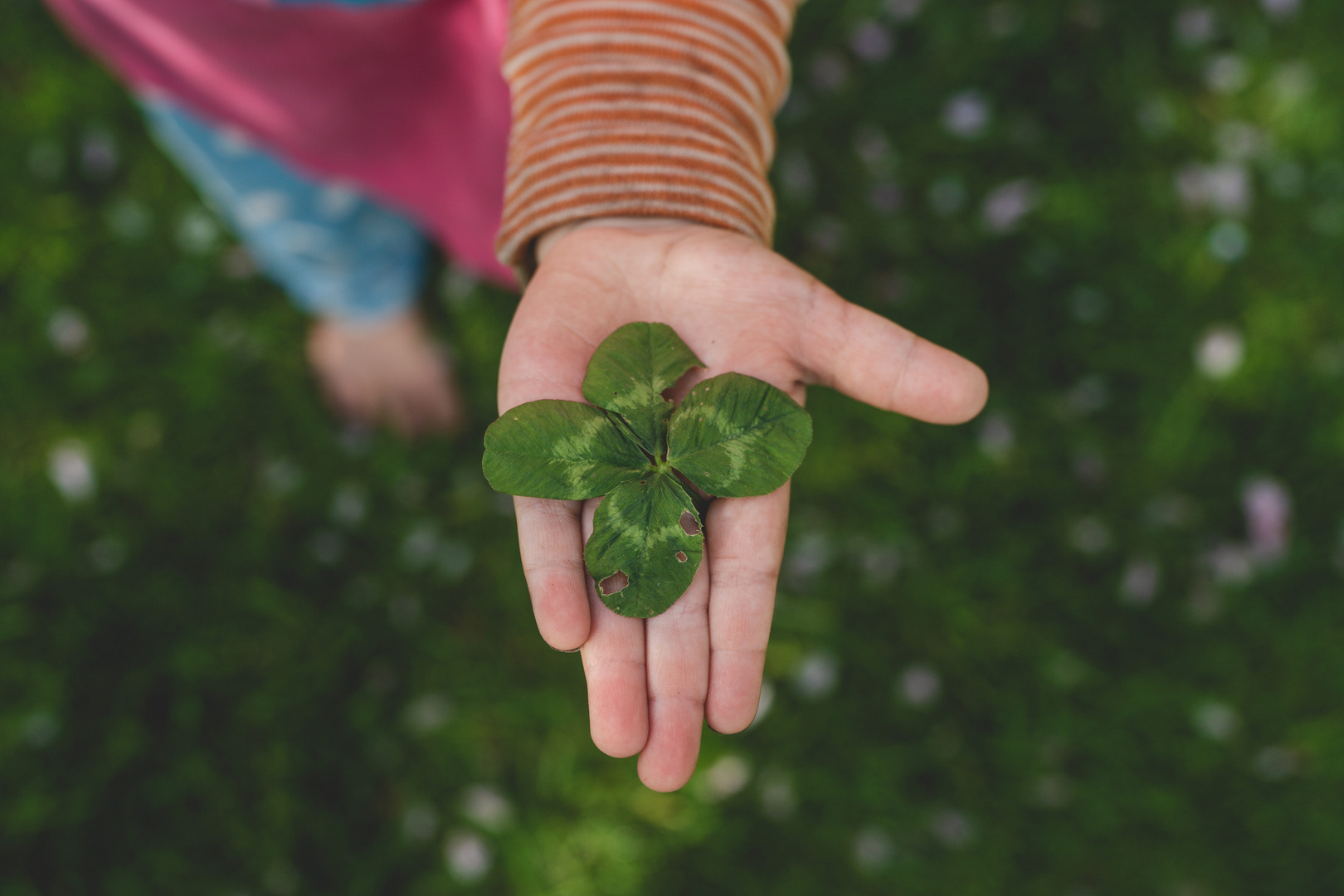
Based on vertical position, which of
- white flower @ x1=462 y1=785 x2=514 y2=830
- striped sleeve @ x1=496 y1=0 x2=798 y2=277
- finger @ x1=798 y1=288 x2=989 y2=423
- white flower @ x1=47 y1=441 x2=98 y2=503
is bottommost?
white flower @ x1=462 y1=785 x2=514 y2=830

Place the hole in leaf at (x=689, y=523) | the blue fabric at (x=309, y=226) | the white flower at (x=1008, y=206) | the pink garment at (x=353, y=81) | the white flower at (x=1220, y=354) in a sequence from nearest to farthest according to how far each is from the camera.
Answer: the hole in leaf at (x=689, y=523)
the pink garment at (x=353, y=81)
the blue fabric at (x=309, y=226)
the white flower at (x=1220, y=354)
the white flower at (x=1008, y=206)

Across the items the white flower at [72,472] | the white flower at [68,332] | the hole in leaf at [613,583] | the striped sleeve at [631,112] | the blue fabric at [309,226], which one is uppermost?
the striped sleeve at [631,112]

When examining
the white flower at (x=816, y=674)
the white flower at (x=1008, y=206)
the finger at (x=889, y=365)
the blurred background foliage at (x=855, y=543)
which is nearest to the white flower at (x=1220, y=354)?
the blurred background foliage at (x=855, y=543)

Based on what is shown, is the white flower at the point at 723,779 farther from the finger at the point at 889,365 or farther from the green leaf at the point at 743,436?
the finger at the point at 889,365

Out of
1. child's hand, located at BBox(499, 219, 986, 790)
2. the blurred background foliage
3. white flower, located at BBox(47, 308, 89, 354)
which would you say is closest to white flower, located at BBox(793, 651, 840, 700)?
the blurred background foliage

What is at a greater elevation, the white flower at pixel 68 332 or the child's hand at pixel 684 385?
the child's hand at pixel 684 385

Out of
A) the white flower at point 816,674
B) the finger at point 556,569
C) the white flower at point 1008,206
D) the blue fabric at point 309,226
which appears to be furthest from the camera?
the white flower at point 1008,206

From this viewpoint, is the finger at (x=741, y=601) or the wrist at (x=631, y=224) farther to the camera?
the wrist at (x=631, y=224)

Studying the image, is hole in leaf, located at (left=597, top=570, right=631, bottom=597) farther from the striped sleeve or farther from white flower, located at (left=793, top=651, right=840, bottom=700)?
white flower, located at (left=793, top=651, right=840, bottom=700)
